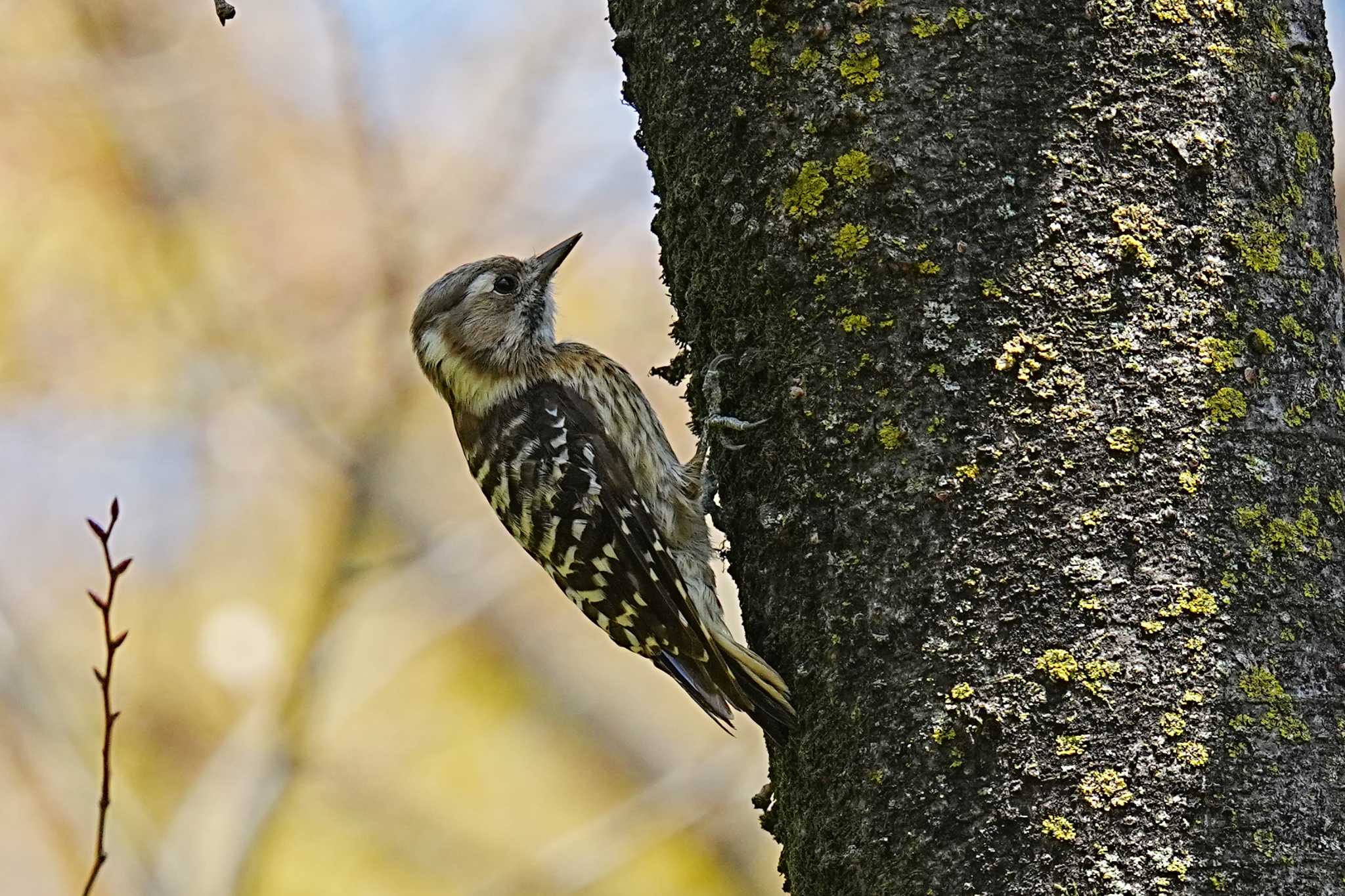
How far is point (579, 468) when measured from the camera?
418 centimetres

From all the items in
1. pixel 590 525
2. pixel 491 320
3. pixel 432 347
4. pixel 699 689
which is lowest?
pixel 699 689

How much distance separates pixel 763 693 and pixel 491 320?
258cm

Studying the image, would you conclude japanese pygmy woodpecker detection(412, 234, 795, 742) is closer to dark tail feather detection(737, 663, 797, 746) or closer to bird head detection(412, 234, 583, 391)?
bird head detection(412, 234, 583, 391)

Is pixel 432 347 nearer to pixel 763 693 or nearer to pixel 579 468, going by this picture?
pixel 579 468

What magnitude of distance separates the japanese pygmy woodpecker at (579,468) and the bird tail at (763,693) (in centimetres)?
24

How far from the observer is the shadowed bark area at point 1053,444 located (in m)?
2.00

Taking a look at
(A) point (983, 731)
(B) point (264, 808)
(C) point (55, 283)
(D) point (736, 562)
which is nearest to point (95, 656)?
(B) point (264, 808)

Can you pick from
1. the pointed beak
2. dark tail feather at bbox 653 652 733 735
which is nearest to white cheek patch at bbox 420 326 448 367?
the pointed beak

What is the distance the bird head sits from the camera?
479cm

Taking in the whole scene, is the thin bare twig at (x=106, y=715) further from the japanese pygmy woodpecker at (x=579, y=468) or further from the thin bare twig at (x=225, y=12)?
the japanese pygmy woodpecker at (x=579, y=468)

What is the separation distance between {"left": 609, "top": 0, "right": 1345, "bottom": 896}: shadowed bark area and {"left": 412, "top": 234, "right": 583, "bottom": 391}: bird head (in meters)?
2.36

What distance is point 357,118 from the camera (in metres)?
8.56

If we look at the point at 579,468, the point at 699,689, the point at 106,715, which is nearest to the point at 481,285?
the point at 579,468

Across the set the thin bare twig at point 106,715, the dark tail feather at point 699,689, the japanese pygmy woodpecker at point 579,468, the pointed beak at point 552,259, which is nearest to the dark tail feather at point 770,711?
the japanese pygmy woodpecker at point 579,468
